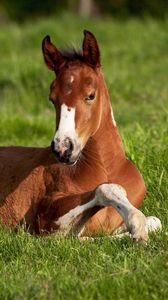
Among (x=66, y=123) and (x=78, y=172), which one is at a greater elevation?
(x=66, y=123)

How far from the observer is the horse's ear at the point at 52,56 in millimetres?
6711

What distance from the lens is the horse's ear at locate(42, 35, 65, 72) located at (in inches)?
264

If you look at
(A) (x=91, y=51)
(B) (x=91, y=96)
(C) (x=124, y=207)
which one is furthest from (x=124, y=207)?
(A) (x=91, y=51)

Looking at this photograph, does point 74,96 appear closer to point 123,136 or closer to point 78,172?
point 78,172

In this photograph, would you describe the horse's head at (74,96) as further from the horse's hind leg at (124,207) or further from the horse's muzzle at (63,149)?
the horse's hind leg at (124,207)

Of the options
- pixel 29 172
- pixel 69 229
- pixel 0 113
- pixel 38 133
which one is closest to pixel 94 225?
pixel 69 229

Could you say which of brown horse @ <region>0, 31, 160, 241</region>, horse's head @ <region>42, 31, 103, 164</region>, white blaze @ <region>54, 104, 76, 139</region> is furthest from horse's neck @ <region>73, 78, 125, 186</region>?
white blaze @ <region>54, 104, 76, 139</region>

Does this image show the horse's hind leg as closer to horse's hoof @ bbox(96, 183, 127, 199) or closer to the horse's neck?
horse's hoof @ bbox(96, 183, 127, 199)

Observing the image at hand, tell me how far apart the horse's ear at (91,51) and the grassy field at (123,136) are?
1196 millimetres

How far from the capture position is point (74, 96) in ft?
21.0

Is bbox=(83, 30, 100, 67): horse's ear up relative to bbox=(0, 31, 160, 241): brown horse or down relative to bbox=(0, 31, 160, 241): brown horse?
up

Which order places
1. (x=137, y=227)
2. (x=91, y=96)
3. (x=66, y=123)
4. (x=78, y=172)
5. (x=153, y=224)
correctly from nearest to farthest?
(x=137, y=227)
(x=66, y=123)
(x=91, y=96)
(x=153, y=224)
(x=78, y=172)

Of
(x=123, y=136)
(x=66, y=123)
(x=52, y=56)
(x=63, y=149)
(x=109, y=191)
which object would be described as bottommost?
(x=123, y=136)

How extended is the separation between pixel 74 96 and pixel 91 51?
43 centimetres
